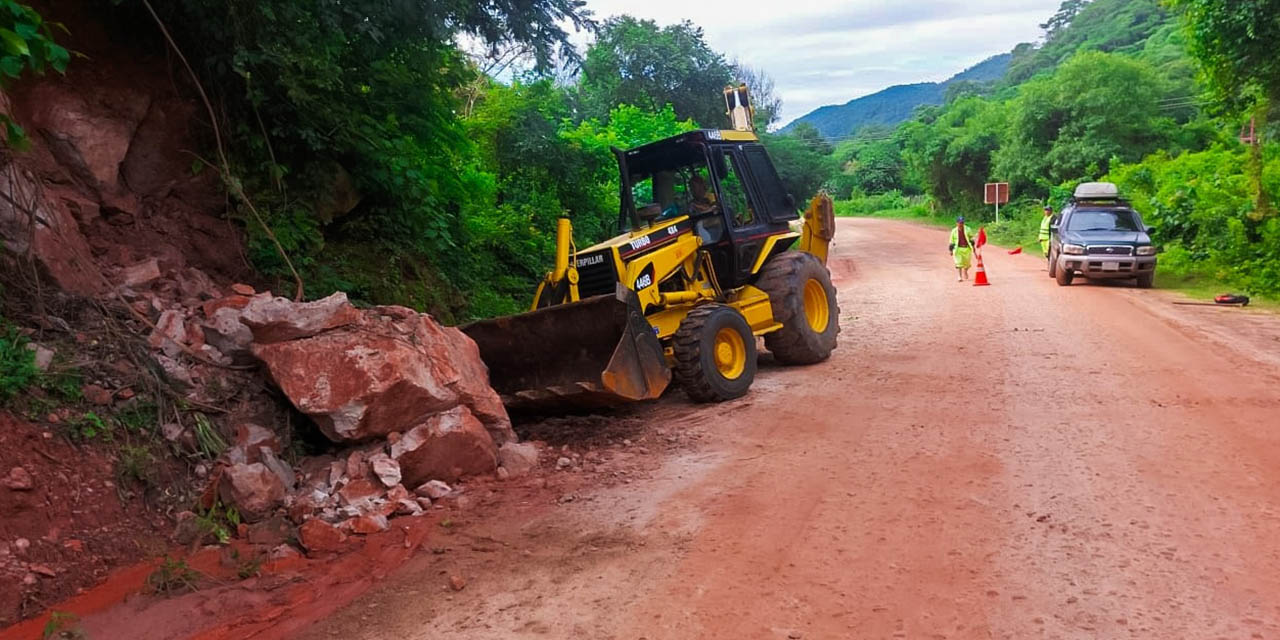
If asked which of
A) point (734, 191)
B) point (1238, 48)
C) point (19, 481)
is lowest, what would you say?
point (19, 481)

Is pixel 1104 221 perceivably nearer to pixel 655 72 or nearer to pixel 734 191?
pixel 734 191

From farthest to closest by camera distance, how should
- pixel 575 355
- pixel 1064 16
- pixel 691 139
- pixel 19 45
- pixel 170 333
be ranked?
pixel 1064 16
pixel 691 139
pixel 575 355
pixel 170 333
pixel 19 45

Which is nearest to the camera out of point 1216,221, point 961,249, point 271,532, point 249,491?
point 271,532

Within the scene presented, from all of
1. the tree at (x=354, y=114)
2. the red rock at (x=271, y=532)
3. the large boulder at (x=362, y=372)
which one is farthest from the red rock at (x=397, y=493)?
the tree at (x=354, y=114)

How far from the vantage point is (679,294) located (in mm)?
9086

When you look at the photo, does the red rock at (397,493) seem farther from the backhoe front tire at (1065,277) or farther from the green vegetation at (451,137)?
the backhoe front tire at (1065,277)

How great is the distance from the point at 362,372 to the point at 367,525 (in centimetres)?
109

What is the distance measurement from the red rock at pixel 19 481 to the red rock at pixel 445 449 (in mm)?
2008

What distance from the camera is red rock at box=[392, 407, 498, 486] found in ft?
19.7

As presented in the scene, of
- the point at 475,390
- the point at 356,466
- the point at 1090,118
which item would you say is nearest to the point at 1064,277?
the point at 475,390

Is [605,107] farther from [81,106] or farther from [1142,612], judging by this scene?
[1142,612]

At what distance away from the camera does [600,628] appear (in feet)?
13.1

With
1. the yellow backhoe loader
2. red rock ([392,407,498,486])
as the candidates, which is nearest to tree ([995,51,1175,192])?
the yellow backhoe loader

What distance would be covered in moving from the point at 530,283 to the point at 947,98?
73.9 metres
